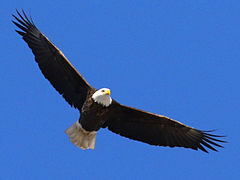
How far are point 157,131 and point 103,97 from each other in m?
1.39

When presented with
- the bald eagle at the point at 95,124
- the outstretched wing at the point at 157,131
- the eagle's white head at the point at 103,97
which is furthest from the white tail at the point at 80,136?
the eagle's white head at the point at 103,97

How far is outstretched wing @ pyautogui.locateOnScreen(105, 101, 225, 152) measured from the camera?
7.61 m

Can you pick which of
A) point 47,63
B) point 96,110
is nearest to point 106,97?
point 96,110

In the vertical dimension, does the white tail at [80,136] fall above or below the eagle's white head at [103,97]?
below

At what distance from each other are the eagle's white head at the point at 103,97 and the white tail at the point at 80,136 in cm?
77

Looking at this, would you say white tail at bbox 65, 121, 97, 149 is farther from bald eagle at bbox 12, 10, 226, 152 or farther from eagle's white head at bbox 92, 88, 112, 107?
eagle's white head at bbox 92, 88, 112, 107

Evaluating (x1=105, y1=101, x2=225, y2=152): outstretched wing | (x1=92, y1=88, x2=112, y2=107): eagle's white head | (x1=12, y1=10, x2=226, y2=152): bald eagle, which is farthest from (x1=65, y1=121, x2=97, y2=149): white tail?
(x1=92, y1=88, x2=112, y2=107): eagle's white head

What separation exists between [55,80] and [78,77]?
501mm

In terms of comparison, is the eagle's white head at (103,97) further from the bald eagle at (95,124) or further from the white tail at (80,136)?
the white tail at (80,136)

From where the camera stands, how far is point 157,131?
7.68 m

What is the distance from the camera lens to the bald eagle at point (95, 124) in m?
7.46

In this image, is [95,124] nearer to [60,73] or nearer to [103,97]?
[103,97]

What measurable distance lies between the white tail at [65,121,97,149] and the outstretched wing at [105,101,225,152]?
15.7 inches

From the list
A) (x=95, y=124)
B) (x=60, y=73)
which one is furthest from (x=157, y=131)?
(x=60, y=73)
